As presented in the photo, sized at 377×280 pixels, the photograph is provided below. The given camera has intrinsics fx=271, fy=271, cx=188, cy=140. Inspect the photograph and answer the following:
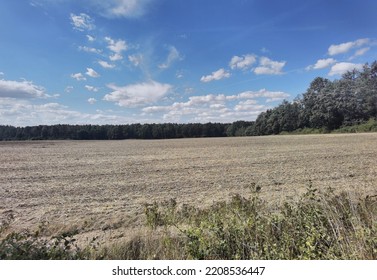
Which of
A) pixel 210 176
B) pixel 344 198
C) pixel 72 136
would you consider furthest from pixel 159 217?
pixel 72 136

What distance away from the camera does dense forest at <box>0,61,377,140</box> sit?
61.7m

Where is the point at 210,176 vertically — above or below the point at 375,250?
below

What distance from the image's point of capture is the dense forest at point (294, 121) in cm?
6169

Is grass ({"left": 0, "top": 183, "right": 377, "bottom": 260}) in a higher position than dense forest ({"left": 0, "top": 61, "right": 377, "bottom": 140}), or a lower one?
lower

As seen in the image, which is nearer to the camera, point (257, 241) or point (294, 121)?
point (257, 241)

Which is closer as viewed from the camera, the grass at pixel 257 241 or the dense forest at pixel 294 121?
the grass at pixel 257 241

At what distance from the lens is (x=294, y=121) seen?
8425 cm

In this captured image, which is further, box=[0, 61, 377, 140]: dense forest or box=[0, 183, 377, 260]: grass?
box=[0, 61, 377, 140]: dense forest

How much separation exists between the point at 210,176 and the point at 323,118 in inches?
2691

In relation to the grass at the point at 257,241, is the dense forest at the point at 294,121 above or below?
above

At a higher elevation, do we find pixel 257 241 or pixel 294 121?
pixel 294 121

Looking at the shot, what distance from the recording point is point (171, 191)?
405 inches
